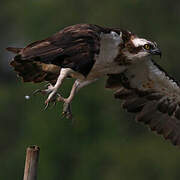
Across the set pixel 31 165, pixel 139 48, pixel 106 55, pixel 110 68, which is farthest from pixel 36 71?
pixel 31 165

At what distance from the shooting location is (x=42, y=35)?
4031 centimetres

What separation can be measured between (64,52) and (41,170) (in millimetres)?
21179

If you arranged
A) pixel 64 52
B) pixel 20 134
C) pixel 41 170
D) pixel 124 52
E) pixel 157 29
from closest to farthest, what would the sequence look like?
1. pixel 64 52
2. pixel 124 52
3. pixel 41 170
4. pixel 20 134
5. pixel 157 29

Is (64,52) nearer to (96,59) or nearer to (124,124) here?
(96,59)

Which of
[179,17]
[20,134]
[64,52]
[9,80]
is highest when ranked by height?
[179,17]

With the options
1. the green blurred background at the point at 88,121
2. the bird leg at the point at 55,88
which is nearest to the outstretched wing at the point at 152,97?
the bird leg at the point at 55,88

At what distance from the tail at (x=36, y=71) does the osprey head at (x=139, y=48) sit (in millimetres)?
1197

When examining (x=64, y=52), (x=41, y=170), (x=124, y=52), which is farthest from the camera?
(x=41, y=170)

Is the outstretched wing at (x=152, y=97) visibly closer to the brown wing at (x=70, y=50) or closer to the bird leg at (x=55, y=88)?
the bird leg at (x=55, y=88)

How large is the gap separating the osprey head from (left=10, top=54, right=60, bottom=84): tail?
120 cm

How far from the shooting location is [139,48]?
13.9 metres

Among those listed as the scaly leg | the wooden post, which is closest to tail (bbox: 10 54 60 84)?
the scaly leg

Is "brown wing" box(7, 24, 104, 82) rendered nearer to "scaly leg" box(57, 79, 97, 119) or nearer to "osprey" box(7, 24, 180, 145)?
"osprey" box(7, 24, 180, 145)

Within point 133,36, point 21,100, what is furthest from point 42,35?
point 133,36
